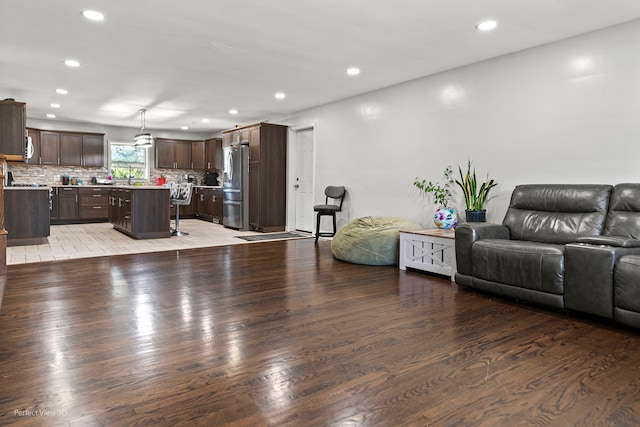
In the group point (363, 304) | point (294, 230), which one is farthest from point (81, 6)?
point (294, 230)

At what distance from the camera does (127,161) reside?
10289 mm

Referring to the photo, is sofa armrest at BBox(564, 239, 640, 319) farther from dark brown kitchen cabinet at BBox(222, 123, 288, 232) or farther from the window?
the window

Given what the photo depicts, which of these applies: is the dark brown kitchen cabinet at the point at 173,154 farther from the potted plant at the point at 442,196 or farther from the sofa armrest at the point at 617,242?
the sofa armrest at the point at 617,242

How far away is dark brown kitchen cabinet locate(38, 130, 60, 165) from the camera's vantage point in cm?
908

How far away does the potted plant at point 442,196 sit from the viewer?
4.66m

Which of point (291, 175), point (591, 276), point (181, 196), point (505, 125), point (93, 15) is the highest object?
point (93, 15)

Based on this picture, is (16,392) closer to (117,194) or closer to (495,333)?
(495,333)

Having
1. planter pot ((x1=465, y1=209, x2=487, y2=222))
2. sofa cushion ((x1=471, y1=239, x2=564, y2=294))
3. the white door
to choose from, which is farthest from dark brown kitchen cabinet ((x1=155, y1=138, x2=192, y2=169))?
sofa cushion ((x1=471, y1=239, x2=564, y2=294))

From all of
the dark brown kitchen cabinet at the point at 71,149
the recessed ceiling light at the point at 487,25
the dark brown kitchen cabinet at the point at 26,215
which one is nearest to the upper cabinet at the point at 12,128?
the dark brown kitchen cabinet at the point at 26,215

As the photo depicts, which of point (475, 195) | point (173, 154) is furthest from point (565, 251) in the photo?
point (173, 154)

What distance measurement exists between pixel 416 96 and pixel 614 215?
2.91 meters

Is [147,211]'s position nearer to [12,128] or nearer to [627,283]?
[12,128]

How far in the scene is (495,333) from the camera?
8.31ft

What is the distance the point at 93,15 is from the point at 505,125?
13.6ft
